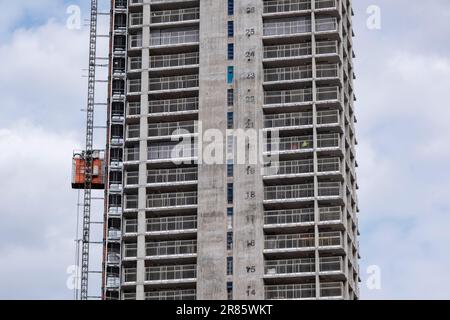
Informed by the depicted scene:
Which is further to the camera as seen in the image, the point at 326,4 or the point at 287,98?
the point at 326,4

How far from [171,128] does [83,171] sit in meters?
16.9

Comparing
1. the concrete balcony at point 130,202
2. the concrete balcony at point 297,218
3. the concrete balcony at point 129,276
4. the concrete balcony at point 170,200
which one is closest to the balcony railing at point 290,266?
the concrete balcony at point 297,218

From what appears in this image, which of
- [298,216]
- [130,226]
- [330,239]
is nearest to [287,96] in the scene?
[298,216]

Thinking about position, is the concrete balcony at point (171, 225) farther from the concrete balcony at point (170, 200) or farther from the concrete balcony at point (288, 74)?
the concrete balcony at point (288, 74)

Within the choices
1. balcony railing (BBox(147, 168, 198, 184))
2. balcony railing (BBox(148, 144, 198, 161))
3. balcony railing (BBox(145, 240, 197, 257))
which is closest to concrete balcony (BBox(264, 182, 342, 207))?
balcony railing (BBox(147, 168, 198, 184))

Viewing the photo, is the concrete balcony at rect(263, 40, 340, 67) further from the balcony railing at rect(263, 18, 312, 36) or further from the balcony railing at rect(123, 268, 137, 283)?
the balcony railing at rect(123, 268, 137, 283)

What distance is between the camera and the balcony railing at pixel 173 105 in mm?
178250

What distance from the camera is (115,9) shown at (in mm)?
189000

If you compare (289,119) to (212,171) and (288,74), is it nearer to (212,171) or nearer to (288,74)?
(288,74)

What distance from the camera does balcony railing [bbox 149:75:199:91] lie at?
588ft

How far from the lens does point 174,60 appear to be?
182 m
